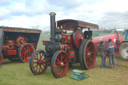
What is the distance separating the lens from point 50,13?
5.07 m

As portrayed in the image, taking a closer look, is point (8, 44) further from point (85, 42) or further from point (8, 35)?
point (85, 42)

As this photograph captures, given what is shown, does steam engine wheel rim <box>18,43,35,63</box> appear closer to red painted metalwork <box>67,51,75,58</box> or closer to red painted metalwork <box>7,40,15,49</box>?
red painted metalwork <box>7,40,15,49</box>

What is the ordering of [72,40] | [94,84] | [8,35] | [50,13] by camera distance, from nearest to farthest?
1. [94,84]
2. [50,13]
3. [72,40]
4. [8,35]

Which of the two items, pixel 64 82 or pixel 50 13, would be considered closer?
pixel 64 82

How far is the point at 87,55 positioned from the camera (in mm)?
5797

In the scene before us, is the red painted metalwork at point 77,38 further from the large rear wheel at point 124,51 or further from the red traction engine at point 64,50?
the large rear wheel at point 124,51

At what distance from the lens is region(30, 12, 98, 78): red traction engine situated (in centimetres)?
471

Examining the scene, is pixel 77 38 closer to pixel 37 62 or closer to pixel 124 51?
pixel 37 62

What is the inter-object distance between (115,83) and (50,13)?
10.6ft

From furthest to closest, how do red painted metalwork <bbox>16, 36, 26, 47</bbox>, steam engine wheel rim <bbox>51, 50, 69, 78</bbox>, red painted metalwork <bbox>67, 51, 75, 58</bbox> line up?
1. red painted metalwork <bbox>16, 36, 26, 47</bbox>
2. red painted metalwork <bbox>67, 51, 75, 58</bbox>
3. steam engine wheel rim <bbox>51, 50, 69, 78</bbox>

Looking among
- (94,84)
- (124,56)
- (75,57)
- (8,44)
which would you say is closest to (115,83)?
(94,84)

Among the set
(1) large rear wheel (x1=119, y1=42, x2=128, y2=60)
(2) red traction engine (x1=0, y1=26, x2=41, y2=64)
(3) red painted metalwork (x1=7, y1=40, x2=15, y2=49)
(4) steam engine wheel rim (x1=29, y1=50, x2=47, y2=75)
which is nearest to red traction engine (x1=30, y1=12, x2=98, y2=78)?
(4) steam engine wheel rim (x1=29, y1=50, x2=47, y2=75)

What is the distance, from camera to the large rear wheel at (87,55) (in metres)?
5.39

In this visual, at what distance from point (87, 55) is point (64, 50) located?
1.22m
